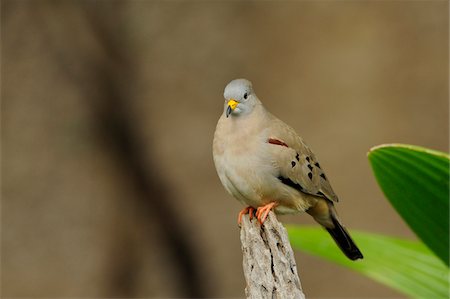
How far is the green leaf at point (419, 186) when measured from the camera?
97.4 inches

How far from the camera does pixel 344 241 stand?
134 inches

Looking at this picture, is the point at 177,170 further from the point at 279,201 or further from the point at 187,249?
the point at 279,201

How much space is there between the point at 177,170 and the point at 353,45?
1.47 m

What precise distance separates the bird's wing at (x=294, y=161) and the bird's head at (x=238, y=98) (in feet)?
0.44

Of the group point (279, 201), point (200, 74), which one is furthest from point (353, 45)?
point (279, 201)

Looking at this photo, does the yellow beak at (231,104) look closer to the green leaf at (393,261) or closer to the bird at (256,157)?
the bird at (256,157)

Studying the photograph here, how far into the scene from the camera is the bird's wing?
9.98 ft

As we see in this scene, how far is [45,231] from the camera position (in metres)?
5.59

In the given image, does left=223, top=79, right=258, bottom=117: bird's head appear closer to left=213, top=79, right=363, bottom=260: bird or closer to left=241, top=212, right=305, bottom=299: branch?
left=213, top=79, right=363, bottom=260: bird

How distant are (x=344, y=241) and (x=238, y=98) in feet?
2.84

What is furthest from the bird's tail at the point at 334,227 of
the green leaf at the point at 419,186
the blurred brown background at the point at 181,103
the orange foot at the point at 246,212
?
the blurred brown background at the point at 181,103

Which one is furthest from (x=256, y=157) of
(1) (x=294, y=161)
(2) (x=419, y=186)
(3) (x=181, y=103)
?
(3) (x=181, y=103)

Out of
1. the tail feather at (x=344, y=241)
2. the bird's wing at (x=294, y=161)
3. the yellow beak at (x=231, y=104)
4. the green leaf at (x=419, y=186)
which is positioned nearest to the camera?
the green leaf at (x=419, y=186)

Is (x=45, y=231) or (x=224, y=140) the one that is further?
(x=45, y=231)
